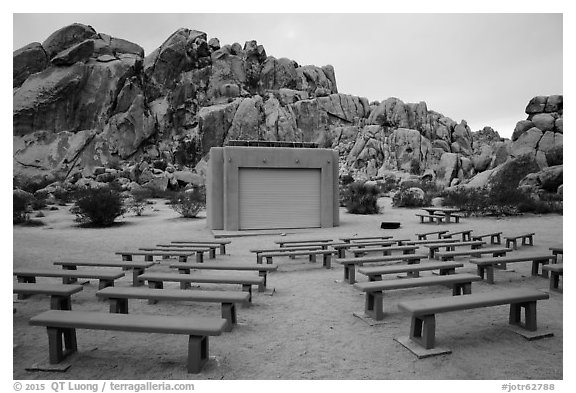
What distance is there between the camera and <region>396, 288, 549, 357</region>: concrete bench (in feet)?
13.7

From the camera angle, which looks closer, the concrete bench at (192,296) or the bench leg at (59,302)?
the concrete bench at (192,296)

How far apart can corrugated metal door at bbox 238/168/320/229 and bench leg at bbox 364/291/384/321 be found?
10.7 meters

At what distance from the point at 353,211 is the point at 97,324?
817 inches

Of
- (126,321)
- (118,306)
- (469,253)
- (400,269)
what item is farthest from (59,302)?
(469,253)

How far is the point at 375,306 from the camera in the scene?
17.4 ft

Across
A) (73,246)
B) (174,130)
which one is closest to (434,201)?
(73,246)

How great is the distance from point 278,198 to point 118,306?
446 inches

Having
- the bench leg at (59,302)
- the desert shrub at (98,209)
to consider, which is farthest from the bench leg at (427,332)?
the desert shrub at (98,209)

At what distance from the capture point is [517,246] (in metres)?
11.4

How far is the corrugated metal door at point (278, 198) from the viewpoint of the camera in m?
15.9

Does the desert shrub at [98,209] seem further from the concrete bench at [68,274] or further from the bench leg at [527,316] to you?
the bench leg at [527,316]

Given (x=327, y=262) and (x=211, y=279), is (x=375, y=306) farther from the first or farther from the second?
(x=327, y=262)

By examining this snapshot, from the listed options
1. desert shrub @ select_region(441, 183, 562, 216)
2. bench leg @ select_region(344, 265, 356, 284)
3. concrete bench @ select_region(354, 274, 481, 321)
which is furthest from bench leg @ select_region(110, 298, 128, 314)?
desert shrub @ select_region(441, 183, 562, 216)

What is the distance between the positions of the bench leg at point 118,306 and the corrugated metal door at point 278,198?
410 inches
